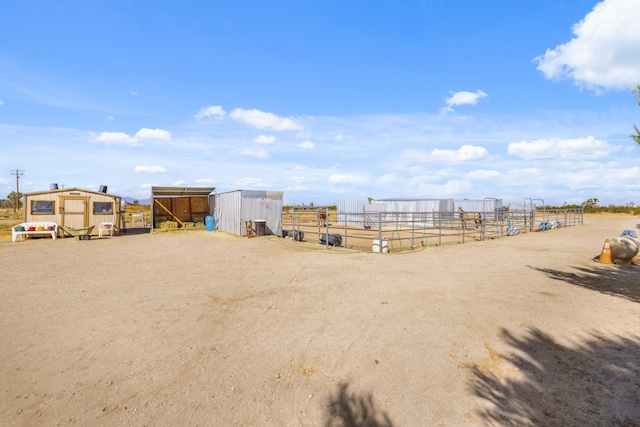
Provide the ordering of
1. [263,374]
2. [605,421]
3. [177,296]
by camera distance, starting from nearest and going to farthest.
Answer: [605,421] < [263,374] < [177,296]

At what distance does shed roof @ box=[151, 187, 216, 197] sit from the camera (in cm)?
2339

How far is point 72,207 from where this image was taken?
19547 mm

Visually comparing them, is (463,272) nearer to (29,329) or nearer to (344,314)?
(344,314)

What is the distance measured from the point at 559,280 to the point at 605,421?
6.14 m

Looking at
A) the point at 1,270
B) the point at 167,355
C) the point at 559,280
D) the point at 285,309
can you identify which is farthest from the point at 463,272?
the point at 1,270

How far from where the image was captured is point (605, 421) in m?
3.10

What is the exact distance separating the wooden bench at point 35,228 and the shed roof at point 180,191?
20.7 ft

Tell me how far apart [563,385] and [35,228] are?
2335cm

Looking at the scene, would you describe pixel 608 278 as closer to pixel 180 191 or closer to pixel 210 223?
pixel 210 223

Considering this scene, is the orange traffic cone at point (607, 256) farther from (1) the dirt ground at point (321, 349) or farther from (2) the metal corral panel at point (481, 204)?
(2) the metal corral panel at point (481, 204)

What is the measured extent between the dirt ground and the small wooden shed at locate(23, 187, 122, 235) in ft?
42.2

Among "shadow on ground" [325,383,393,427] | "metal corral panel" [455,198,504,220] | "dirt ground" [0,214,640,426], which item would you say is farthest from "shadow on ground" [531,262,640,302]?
"metal corral panel" [455,198,504,220]

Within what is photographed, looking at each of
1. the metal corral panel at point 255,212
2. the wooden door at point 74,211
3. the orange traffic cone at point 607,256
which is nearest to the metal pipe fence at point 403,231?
the metal corral panel at point 255,212

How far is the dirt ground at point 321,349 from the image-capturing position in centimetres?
327
